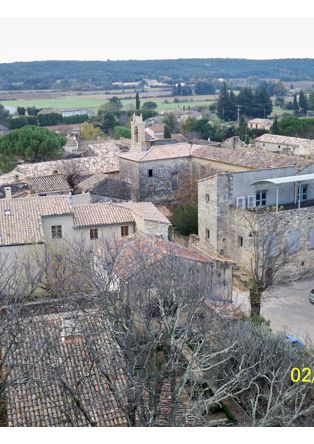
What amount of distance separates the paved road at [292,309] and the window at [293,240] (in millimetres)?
1148

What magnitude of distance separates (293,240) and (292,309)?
3.23 metres

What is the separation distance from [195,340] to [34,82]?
114 meters

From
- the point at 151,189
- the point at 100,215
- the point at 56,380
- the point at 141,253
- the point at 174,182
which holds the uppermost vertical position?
the point at 141,253

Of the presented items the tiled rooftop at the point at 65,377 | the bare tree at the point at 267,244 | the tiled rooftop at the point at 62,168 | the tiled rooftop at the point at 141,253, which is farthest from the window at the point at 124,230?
the tiled rooftop at the point at 62,168

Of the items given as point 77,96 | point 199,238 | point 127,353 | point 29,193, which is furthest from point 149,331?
point 77,96

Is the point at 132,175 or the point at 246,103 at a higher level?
the point at 132,175

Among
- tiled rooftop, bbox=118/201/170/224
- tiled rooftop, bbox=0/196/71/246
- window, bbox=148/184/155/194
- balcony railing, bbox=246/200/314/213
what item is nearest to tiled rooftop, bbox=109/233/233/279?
tiled rooftop, bbox=118/201/170/224

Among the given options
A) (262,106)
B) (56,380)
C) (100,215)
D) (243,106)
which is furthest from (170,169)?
(262,106)

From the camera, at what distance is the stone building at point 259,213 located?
61.2 feet

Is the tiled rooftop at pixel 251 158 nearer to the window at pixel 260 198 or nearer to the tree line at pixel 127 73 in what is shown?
the window at pixel 260 198

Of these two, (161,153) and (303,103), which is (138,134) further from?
(303,103)

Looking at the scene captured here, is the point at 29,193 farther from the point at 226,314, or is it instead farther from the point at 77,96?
the point at 77,96

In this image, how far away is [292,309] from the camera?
16422 mm

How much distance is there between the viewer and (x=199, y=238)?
21.3 meters
